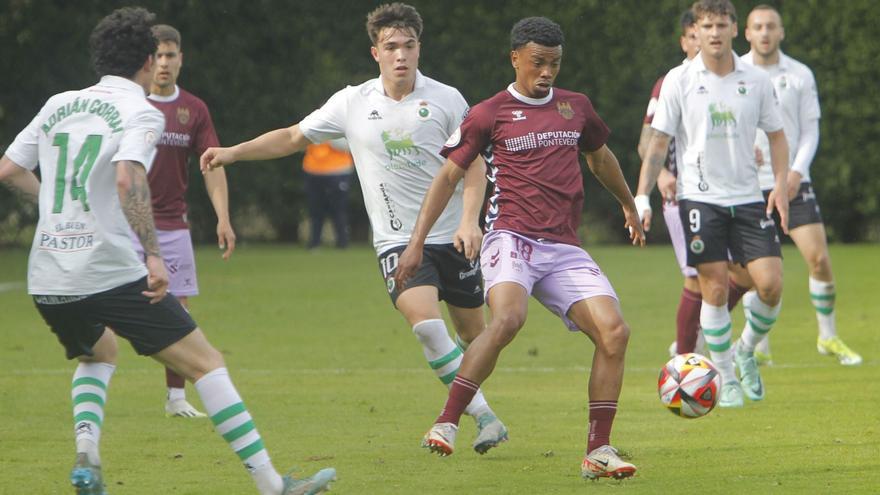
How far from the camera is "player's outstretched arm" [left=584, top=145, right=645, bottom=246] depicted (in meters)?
7.85

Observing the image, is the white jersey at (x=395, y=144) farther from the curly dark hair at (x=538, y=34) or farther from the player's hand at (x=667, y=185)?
the player's hand at (x=667, y=185)

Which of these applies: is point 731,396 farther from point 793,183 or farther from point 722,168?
Result: point 793,183

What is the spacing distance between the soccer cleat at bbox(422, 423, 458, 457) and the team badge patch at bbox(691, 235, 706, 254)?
3.03 metres

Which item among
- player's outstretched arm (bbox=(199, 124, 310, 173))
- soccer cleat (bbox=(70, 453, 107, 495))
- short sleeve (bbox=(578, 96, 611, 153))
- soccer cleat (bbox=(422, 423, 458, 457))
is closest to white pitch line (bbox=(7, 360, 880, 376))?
player's outstretched arm (bbox=(199, 124, 310, 173))

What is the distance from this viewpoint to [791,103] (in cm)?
1150

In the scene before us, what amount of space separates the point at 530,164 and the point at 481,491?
1.63 metres

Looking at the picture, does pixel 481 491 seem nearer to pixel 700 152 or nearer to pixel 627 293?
pixel 700 152

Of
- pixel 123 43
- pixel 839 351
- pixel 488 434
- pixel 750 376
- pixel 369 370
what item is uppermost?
pixel 123 43

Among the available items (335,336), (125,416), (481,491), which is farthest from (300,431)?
(335,336)

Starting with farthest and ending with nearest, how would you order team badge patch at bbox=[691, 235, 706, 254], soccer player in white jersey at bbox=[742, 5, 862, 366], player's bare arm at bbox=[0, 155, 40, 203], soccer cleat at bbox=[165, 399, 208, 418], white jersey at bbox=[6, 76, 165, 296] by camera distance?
soccer player in white jersey at bbox=[742, 5, 862, 366], team badge patch at bbox=[691, 235, 706, 254], soccer cleat at bbox=[165, 399, 208, 418], player's bare arm at bbox=[0, 155, 40, 203], white jersey at bbox=[6, 76, 165, 296]

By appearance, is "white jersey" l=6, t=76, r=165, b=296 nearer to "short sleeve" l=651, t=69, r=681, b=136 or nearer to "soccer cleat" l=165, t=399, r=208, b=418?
"soccer cleat" l=165, t=399, r=208, b=418

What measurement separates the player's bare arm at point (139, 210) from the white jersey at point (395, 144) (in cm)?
218

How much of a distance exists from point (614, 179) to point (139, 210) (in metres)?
2.61

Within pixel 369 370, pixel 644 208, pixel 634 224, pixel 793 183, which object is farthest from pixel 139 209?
pixel 793 183
